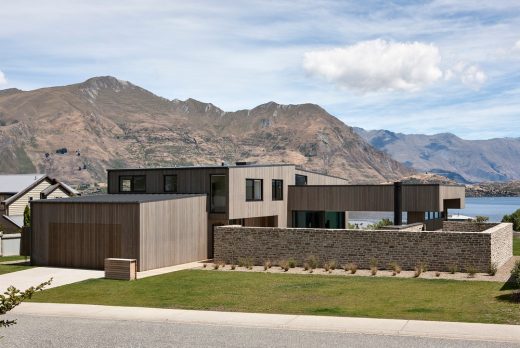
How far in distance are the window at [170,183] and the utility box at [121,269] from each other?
11.9 m

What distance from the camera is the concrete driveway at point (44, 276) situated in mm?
27875

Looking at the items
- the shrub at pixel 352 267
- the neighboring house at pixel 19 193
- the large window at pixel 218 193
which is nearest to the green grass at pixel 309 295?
the shrub at pixel 352 267

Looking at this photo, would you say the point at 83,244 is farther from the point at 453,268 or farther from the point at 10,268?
the point at 453,268

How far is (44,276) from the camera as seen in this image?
99.1 ft

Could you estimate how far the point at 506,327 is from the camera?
57.5ft

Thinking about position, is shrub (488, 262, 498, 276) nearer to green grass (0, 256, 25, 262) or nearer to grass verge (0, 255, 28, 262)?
grass verge (0, 255, 28, 262)

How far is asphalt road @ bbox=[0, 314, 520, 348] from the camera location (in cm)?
1614

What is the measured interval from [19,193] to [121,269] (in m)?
30.5

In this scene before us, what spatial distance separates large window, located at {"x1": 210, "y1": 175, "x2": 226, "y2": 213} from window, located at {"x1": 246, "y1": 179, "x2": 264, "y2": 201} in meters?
2.42

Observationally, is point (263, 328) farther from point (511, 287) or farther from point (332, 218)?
point (332, 218)

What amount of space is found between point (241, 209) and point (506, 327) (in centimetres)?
2370

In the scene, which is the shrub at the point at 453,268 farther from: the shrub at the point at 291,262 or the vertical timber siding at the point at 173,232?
the vertical timber siding at the point at 173,232

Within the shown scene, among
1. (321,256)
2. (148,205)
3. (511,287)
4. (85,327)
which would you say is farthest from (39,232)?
(511,287)

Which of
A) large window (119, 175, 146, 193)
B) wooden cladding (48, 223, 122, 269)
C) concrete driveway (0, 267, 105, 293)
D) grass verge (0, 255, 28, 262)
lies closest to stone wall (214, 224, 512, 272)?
wooden cladding (48, 223, 122, 269)
